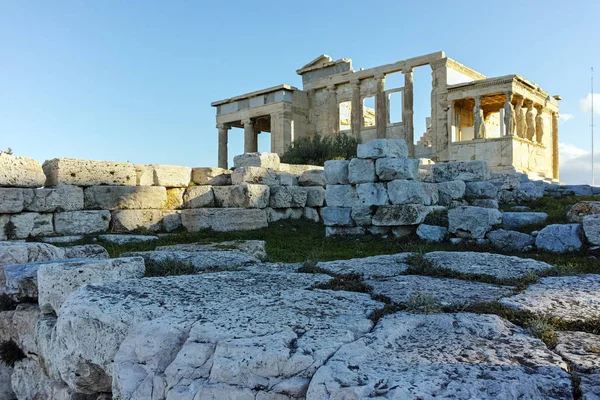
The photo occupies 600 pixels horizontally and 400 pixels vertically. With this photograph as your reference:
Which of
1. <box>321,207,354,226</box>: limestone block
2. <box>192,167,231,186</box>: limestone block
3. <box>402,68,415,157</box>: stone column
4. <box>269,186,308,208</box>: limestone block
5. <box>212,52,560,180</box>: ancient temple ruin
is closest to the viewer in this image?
<box>321,207,354,226</box>: limestone block

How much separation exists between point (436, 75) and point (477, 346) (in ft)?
82.6

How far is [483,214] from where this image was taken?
809cm

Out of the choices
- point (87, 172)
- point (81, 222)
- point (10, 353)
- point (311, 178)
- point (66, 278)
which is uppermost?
point (87, 172)

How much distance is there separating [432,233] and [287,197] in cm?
507

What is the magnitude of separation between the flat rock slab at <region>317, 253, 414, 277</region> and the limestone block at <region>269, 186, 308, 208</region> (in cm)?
718

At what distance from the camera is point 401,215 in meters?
9.02

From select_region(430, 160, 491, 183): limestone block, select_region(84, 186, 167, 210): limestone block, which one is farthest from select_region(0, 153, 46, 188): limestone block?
select_region(430, 160, 491, 183): limestone block

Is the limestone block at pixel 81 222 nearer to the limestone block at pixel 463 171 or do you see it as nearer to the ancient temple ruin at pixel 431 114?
the limestone block at pixel 463 171

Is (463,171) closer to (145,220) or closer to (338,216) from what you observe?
(338,216)

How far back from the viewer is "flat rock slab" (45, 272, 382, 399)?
8.08ft

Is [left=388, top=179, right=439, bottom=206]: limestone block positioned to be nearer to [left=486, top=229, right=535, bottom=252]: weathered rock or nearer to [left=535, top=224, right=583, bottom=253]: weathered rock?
[left=486, top=229, right=535, bottom=252]: weathered rock

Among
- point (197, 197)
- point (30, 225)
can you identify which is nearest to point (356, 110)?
point (197, 197)

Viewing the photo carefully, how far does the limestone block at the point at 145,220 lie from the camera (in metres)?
10.3

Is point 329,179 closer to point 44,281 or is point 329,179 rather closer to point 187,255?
point 187,255
